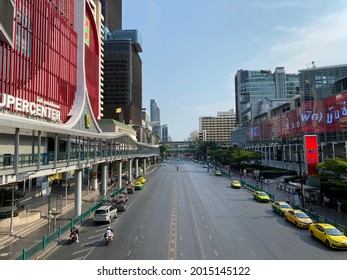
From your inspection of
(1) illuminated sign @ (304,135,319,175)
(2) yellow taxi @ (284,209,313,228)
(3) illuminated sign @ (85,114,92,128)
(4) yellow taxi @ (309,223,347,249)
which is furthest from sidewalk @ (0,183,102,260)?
(1) illuminated sign @ (304,135,319,175)

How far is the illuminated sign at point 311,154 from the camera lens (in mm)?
45494

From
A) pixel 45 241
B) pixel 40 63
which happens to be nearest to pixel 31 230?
pixel 45 241

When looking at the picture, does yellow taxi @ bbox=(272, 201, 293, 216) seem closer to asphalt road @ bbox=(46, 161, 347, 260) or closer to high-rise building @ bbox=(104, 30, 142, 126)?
asphalt road @ bbox=(46, 161, 347, 260)

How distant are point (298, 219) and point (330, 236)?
6577mm

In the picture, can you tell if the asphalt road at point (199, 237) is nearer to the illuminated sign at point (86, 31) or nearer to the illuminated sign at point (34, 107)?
the illuminated sign at point (34, 107)

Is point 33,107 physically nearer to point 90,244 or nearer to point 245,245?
point 90,244

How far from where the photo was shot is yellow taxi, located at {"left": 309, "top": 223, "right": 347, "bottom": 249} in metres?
21.3

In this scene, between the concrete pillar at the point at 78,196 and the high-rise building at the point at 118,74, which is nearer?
the concrete pillar at the point at 78,196

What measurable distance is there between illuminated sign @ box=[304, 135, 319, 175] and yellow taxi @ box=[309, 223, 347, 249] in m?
22.8

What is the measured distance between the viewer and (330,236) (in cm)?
2205

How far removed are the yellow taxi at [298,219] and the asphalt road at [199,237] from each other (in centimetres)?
58

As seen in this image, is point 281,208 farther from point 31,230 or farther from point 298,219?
point 31,230

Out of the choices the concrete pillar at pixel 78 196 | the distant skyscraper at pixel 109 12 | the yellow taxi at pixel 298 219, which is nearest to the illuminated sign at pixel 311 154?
the yellow taxi at pixel 298 219

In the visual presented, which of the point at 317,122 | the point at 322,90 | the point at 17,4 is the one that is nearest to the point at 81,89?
the point at 17,4
